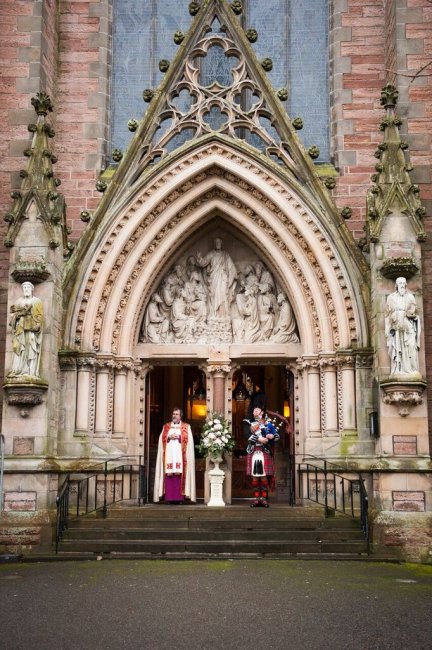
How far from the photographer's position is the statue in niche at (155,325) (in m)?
15.3

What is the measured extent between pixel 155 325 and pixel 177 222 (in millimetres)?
1956

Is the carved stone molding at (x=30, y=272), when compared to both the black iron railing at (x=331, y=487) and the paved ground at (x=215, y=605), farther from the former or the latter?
the black iron railing at (x=331, y=487)

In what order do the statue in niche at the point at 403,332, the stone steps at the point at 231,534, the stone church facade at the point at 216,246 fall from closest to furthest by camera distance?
the stone steps at the point at 231,534
the statue in niche at the point at 403,332
the stone church facade at the point at 216,246

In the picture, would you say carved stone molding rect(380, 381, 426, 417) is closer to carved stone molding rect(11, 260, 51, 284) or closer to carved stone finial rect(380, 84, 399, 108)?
carved stone finial rect(380, 84, 399, 108)

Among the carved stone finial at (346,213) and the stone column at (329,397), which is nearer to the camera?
the carved stone finial at (346,213)

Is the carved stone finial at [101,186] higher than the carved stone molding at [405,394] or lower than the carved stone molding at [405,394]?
higher

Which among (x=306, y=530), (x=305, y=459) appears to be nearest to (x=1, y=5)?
(x=305, y=459)

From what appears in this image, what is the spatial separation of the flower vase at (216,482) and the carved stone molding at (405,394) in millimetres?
3356

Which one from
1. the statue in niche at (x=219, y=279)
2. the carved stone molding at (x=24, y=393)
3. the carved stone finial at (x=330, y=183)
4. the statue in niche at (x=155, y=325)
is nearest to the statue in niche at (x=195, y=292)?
the statue in niche at (x=219, y=279)

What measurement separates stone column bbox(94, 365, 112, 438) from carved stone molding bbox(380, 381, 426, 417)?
4.86m

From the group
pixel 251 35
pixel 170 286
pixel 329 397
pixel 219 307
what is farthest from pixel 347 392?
pixel 251 35

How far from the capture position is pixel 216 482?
1409 cm

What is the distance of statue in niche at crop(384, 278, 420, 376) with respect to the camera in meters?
12.5

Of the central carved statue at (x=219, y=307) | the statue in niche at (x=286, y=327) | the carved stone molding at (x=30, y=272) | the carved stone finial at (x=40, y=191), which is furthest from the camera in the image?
the central carved statue at (x=219, y=307)
